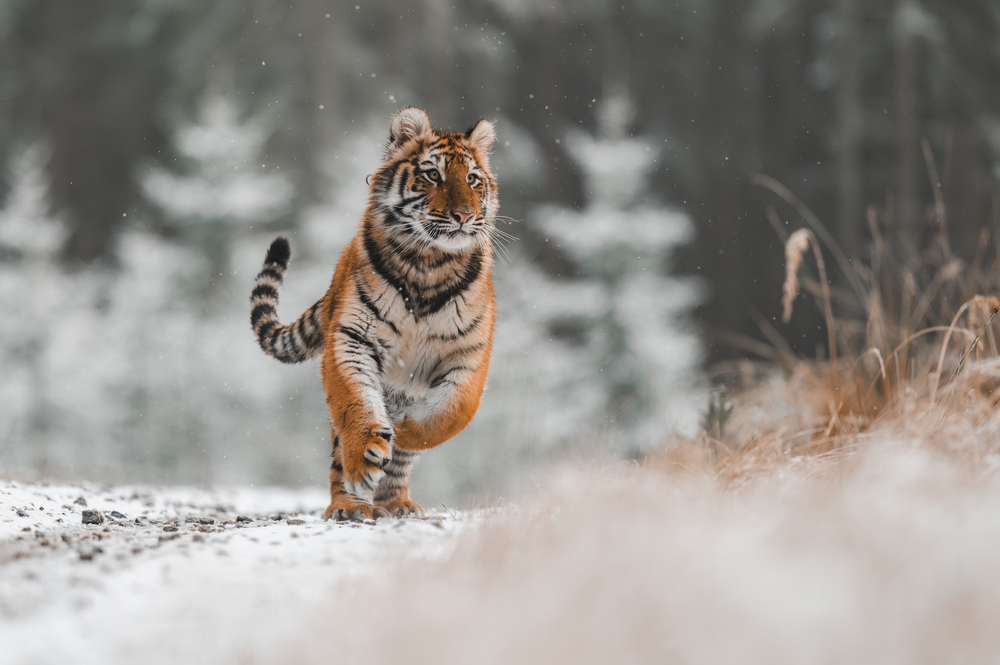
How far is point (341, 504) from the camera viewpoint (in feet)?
11.0

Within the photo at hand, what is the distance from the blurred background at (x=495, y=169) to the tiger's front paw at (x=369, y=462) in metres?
3.33

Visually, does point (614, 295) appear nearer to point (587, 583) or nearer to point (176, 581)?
point (176, 581)

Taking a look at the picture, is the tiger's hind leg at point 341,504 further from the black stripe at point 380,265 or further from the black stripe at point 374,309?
the black stripe at point 380,265

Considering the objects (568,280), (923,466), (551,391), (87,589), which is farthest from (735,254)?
(87,589)

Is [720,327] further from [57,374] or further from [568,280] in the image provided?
[57,374]

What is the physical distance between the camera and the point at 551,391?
10.5 meters

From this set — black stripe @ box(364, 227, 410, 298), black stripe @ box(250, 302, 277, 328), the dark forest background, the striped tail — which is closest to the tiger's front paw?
black stripe @ box(364, 227, 410, 298)

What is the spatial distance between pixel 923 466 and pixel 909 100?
13.3 meters

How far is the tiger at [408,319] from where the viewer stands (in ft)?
10.8

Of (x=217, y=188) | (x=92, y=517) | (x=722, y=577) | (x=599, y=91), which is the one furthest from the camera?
(x=599, y=91)

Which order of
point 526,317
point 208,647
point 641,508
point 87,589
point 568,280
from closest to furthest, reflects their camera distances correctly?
1. point 208,647
2. point 87,589
3. point 641,508
4. point 526,317
5. point 568,280

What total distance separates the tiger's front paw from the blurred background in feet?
10.9

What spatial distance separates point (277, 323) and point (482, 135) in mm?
1384

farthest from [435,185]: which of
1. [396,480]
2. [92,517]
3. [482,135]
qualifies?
[92,517]
